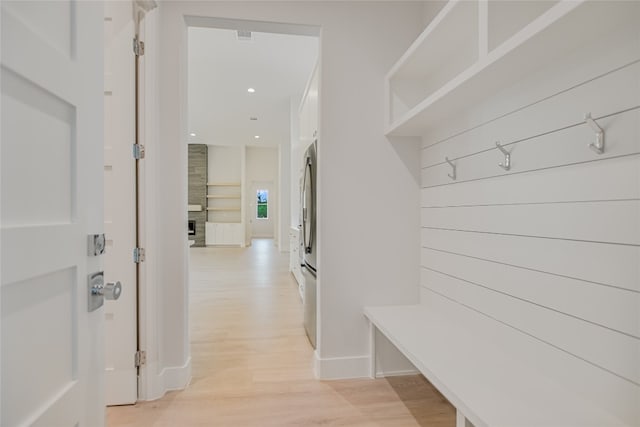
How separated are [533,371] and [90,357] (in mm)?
1624

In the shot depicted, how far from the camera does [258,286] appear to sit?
5.20m

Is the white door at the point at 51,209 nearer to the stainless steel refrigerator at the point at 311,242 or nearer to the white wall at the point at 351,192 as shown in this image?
the white wall at the point at 351,192

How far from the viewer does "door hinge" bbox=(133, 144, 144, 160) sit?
2.05 meters

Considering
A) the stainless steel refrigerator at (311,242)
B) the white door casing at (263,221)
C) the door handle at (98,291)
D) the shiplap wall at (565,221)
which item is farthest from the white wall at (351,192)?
the white door casing at (263,221)

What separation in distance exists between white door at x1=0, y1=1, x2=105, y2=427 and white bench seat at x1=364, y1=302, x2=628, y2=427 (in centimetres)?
123

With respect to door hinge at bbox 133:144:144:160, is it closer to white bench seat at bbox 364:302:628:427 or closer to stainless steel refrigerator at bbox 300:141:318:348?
stainless steel refrigerator at bbox 300:141:318:348

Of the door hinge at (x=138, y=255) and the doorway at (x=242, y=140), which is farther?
the doorway at (x=242, y=140)

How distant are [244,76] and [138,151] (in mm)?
3683

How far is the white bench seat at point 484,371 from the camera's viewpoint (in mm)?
1137

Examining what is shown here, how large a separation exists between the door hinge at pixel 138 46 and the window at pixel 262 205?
37.9 feet

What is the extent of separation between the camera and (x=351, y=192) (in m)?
2.38

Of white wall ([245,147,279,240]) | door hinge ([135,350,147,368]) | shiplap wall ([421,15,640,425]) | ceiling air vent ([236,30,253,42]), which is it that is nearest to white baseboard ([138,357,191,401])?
door hinge ([135,350,147,368])

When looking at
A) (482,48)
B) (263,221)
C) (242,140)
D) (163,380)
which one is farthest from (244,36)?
(263,221)

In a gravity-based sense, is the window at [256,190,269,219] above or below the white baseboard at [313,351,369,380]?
above
